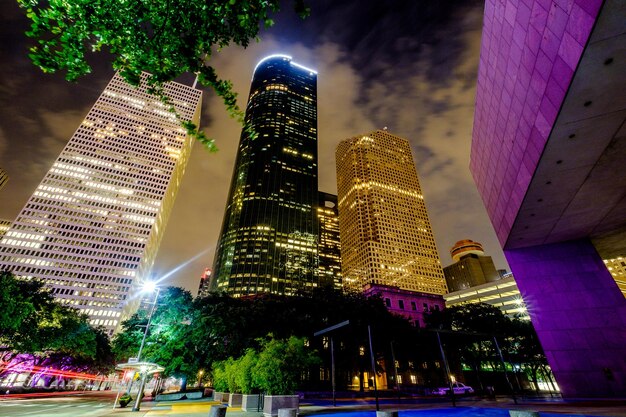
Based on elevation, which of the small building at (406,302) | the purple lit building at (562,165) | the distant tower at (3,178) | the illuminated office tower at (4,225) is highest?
the distant tower at (3,178)

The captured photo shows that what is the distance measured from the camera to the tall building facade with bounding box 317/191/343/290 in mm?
148000

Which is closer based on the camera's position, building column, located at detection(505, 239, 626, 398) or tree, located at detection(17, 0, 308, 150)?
tree, located at detection(17, 0, 308, 150)

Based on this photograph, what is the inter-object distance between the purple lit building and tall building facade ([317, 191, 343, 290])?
114 m

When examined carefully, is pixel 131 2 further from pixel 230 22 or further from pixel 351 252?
pixel 351 252

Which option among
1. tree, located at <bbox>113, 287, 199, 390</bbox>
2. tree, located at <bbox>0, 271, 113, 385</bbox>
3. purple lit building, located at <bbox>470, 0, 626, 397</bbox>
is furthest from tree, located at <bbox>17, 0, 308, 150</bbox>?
tree, located at <bbox>0, 271, 113, 385</bbox>

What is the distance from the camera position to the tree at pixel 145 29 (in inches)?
205

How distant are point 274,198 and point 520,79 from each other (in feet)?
432

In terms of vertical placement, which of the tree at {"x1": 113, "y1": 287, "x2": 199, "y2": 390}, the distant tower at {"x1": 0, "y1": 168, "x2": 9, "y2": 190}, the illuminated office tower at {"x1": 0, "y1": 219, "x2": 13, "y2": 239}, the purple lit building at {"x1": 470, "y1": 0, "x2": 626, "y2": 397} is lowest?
the tree at {"x1": 113, "y1": 287, "x2": 199, "y2": 390}

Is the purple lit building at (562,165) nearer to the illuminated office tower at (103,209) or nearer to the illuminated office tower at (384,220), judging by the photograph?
the illuminated office tower at (384,220)

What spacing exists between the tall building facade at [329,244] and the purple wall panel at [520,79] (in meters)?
119

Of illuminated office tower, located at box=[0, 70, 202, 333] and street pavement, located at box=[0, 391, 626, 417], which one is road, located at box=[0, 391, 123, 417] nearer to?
street pavement, located at box=[0, 391, 626, 417]

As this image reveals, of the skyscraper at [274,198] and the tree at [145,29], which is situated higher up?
the skyscraper at [274,198]

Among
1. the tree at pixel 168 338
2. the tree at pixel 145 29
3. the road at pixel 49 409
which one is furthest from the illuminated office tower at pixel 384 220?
the tree at pixel 145 29

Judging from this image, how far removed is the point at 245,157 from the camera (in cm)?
15325
